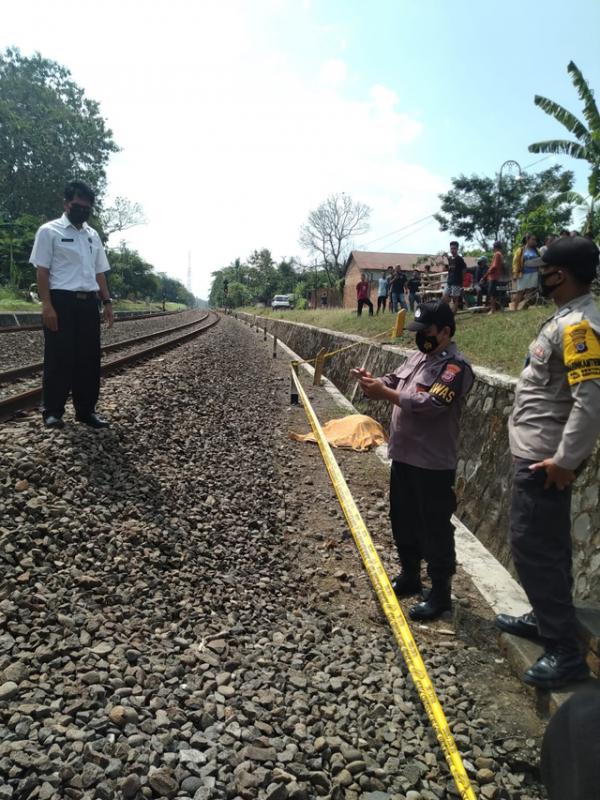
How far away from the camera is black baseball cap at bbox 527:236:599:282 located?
2.30 metres

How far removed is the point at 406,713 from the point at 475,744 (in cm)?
31

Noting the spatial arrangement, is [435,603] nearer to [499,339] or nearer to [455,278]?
[499,339]

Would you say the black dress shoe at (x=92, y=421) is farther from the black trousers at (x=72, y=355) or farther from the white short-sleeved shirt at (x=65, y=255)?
the white short-sleeved shirt at (x=65, y=255)

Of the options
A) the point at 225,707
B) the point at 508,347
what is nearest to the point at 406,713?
the point at 225,707

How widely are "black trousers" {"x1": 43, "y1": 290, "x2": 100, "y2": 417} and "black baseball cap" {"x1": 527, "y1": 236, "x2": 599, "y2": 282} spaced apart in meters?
3.85

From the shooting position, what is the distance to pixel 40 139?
145 feet

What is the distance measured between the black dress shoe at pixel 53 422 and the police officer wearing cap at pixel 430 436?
115 inches

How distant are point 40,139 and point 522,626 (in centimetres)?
5222

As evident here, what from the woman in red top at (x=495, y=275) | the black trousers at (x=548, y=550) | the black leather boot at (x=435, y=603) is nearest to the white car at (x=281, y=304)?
the woman in red top at (x=495, y=275)

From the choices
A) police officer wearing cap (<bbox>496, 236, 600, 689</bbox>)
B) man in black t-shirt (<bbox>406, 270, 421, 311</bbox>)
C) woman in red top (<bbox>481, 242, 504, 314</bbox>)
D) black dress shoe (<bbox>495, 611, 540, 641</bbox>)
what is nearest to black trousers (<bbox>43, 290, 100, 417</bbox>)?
police officer wearing cap (<bbox>496, 236, 600, 689</bbox>)

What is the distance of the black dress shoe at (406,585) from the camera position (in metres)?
3.50

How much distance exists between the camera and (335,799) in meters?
2.00

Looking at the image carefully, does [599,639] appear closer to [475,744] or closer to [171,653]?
[475,744]

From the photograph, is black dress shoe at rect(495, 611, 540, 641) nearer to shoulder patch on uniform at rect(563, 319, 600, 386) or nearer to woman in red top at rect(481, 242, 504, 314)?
shoulder patch on uniform at rect(563, 319, 600, 386)
